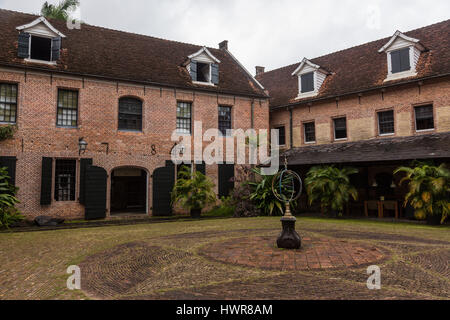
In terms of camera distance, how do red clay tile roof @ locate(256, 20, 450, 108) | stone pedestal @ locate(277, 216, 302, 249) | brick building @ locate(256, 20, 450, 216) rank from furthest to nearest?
red clay tile roof @ locate(256, 20, 450, 108) < brick building @ locate(256, 20, 450, 216) < stone pedestal @ locate(277, 216, 302, 249)

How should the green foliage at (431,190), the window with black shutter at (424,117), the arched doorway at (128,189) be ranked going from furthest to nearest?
the arched doorway at (128,189)
the window with black shutter at (424,117)
the green foliage at (431,190)

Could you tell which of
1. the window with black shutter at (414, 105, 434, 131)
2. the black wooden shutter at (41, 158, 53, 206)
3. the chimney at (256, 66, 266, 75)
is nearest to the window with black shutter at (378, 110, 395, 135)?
the window with black shutter at (414, 105, 434, 131)

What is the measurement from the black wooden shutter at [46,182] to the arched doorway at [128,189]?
292 inches

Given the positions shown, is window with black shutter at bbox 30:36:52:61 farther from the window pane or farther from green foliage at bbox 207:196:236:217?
the window pane

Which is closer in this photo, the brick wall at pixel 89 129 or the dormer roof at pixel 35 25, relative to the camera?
the brick wall at pixel 89 129

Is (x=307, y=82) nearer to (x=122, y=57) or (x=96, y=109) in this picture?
(x=122, y=57)

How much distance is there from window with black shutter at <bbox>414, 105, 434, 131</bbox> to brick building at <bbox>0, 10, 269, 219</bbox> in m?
7.93

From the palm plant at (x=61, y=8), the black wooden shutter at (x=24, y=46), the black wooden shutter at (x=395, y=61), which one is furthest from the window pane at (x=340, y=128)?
the palm plant at (x=61, y=8)

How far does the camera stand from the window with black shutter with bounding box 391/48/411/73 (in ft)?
51.2

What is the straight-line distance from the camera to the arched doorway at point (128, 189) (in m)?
21.2

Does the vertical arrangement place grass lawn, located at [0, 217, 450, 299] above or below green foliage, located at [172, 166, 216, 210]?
below

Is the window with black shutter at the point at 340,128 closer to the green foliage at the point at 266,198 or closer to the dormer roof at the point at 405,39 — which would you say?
the dormer roof at the point at 405,39

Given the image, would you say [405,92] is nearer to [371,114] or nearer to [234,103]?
[371,114]
